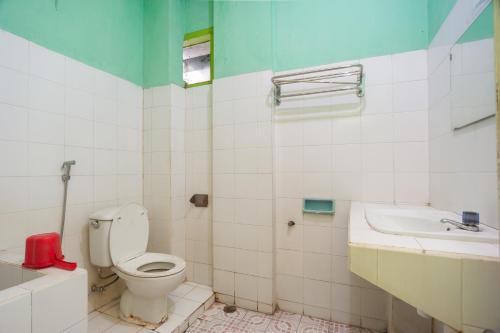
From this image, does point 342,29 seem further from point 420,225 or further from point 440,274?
point 440,274

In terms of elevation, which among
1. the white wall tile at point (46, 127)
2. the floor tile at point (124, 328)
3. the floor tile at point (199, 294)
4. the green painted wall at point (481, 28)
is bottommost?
the floor tile at point (124, 328)

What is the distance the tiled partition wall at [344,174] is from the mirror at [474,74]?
0.35m

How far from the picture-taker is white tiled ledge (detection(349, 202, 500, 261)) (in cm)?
65

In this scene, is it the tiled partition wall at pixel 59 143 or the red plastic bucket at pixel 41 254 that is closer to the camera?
the red plastic bucket at pixel 41 254

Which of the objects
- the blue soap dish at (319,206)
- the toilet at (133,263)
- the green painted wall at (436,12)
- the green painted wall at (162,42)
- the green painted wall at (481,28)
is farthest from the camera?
the green painted wall at (162,42)

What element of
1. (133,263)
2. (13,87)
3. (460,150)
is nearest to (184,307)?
(133,263)

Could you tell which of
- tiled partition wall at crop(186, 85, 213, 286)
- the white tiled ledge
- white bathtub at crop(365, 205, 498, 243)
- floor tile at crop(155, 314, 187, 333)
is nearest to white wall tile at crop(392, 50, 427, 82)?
white bathtub at crop(365, 205, 498, 243)

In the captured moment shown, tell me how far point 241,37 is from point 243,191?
1.26 meters

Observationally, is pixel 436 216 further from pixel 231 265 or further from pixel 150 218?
pixel 150 218

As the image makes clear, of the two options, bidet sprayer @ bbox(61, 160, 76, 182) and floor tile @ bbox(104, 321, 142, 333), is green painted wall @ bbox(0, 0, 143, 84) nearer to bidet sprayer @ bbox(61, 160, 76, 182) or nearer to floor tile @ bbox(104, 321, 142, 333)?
bidet sprayer @ bbox(61, 160, 76, 182)

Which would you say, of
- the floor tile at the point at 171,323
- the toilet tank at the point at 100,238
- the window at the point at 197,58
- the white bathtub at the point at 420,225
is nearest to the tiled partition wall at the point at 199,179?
the window at the point at 197,58

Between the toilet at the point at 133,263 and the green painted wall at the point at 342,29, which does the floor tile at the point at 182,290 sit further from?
the green painted wall at the point at 342,29

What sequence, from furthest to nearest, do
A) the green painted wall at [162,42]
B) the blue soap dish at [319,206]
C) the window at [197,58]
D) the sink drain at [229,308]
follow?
the window at [197,58], the green painted wall at [162,42], the sink drain at [229,308], the blue soap dish at [319,206]

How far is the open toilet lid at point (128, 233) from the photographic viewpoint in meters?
1.67
